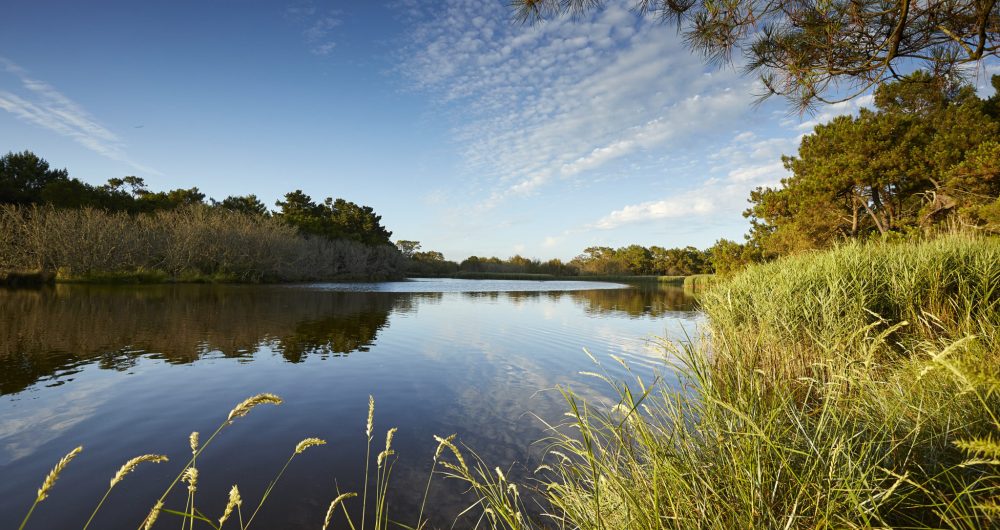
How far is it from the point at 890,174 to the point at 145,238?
55497mm

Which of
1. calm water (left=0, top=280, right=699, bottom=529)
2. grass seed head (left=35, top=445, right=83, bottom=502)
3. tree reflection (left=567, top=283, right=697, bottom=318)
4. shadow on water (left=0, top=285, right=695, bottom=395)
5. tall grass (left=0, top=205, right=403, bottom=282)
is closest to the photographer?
grass seed head (left=35, top=445, right=83, bottom=502)

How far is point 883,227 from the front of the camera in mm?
22781

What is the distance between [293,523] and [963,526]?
481cm

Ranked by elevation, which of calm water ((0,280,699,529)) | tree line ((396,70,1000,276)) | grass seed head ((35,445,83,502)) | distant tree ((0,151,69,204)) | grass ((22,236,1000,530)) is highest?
distant tree ((0,151,69,204))

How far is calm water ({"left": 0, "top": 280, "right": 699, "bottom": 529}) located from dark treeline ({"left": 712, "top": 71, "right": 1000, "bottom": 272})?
496 inches

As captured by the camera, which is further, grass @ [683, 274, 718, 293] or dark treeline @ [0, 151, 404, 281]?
dark treeline @ [0, 151, 404, 281]

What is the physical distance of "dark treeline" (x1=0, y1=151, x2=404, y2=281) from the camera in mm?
35375

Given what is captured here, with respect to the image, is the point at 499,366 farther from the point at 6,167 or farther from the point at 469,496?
the point at 6,167

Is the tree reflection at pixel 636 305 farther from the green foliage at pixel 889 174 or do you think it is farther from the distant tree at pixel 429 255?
the distant tree at pixel 429 255

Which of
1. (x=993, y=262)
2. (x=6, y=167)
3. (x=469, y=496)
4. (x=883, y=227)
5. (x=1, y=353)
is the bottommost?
(x=469, y=496)

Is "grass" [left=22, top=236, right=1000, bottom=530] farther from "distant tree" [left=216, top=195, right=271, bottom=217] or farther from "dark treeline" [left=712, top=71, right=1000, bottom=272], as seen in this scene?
"distant tree" [left=216, top=195, right=271, bottom=217]

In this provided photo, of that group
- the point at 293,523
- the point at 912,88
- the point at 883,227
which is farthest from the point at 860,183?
the point at 293,523

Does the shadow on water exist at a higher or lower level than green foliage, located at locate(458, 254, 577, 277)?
lower

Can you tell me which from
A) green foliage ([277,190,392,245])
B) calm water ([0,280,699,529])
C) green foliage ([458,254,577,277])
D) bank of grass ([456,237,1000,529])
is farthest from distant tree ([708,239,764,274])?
green foliage ([458,254,577,277])
